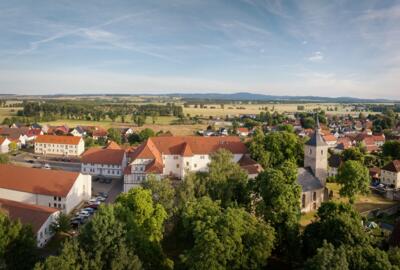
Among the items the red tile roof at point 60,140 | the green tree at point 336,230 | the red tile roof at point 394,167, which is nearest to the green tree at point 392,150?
the red tile roof at point 394,167

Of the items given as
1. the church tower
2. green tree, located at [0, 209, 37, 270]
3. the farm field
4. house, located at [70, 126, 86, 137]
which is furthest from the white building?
the farm field

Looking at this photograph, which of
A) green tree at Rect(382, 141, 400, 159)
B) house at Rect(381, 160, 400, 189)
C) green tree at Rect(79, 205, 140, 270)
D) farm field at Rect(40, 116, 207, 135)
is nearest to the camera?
green tree at Rect(79, 205, 140, 270)

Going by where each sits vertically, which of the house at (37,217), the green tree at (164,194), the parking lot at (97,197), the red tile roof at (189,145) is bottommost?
the parking lot at (97,197)

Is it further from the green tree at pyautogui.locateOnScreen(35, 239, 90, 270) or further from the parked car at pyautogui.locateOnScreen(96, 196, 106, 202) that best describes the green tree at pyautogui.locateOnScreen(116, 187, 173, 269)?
the parked car at pyautogui.locateOnScreen(96, 196, 106, 202)

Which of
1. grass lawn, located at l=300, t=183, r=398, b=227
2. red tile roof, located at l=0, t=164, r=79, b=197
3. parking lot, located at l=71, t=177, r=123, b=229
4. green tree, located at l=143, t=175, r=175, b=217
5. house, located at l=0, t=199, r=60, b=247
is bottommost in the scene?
parking lot, located at l=71, t=177, r=123, b=229

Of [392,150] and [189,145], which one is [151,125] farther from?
[392,150]

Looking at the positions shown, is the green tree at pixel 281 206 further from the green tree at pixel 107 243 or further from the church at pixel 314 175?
the green tree at pixel 107 243

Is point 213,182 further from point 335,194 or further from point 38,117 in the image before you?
point 38,117
